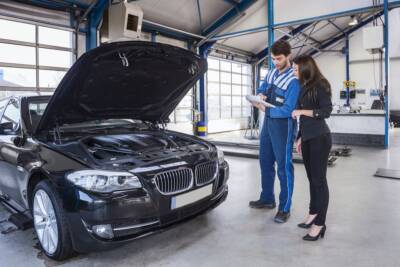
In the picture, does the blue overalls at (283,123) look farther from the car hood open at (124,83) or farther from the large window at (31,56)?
the large window at (31,56)

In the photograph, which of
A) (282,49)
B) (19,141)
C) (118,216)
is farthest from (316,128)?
(19,141)

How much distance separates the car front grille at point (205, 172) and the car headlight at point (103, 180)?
48 cm

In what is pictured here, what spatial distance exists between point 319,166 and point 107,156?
1462 millimetres

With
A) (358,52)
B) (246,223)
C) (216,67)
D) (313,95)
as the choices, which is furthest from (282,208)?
(358,52)

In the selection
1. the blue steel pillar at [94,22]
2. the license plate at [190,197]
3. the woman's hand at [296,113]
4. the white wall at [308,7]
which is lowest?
the license plate at [190,197]

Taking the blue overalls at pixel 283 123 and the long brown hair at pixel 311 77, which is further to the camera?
the blue overalls at pixel 283 123

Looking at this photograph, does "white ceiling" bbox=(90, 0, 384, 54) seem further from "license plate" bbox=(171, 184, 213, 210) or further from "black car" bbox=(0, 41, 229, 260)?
"license plate" bbox=(171, 184, 213, 210)

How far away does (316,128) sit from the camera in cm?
218

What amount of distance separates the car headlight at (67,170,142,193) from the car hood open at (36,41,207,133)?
0.58 m

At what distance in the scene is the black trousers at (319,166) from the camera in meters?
2.18

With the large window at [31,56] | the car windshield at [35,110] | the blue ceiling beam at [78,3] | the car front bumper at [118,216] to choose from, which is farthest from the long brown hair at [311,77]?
the blue ceiling beam at [78,3]

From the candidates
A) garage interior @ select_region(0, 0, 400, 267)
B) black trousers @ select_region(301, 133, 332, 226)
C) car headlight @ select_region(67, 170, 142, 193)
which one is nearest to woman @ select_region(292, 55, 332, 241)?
black trousers @ select_region(301, 133, 332, 226)

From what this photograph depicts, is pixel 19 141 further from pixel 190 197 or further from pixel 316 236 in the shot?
pixel 316 236

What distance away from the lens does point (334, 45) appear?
1429 cm
